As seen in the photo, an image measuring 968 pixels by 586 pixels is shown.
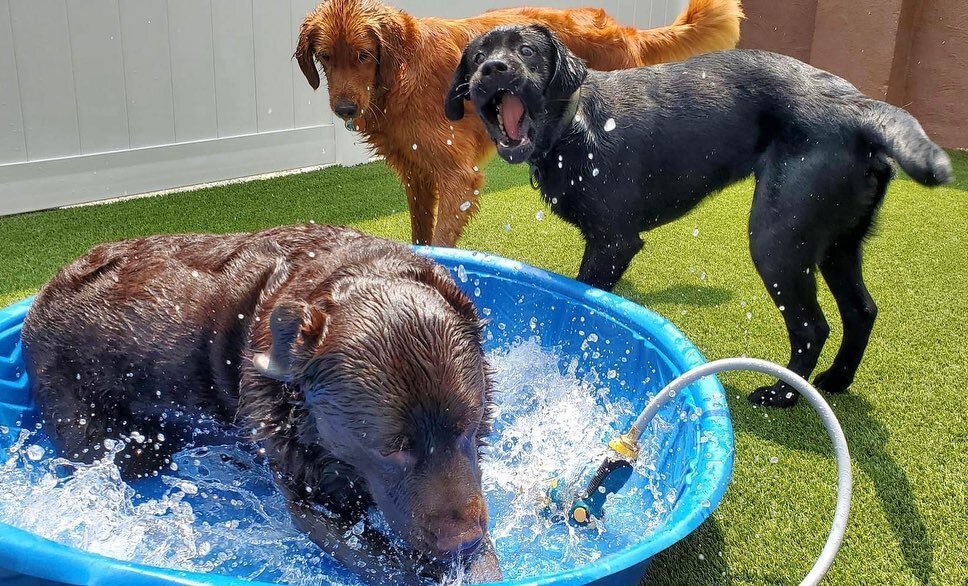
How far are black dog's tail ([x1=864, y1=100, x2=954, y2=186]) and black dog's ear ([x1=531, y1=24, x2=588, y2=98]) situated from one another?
1.25 meters

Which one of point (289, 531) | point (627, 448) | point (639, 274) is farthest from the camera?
point (639, 274)

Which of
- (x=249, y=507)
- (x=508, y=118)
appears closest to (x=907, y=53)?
(x=508, y=118)

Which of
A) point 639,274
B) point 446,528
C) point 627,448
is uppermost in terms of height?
point 446,528

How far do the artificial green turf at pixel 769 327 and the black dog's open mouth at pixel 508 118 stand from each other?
1.42 m

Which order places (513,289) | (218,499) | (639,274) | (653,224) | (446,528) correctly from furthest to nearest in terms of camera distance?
(639,274) < (653,224) < (513,289) < (218,499) < (446,528)

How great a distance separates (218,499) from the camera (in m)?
2.66

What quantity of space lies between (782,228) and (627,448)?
59.6 inches

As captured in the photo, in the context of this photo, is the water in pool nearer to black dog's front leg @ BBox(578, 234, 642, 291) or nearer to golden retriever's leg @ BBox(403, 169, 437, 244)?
black dog's front leg @ BBox(578, 234, 642, 291)

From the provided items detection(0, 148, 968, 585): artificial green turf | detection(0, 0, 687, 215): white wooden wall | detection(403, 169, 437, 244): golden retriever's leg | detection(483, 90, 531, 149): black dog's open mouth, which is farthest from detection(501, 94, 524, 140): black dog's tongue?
detection(0, 0, 687, 215): white wooden wall

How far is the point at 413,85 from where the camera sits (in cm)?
460

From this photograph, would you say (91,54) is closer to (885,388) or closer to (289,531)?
(289,531)

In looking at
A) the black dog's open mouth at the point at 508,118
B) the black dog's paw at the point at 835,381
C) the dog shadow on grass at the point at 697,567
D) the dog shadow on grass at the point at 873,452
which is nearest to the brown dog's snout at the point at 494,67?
the black dog's open mouth at the point at 508,118

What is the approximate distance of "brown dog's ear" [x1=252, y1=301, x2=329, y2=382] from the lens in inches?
70.2

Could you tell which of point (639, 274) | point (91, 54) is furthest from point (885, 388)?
point (91, 54)
